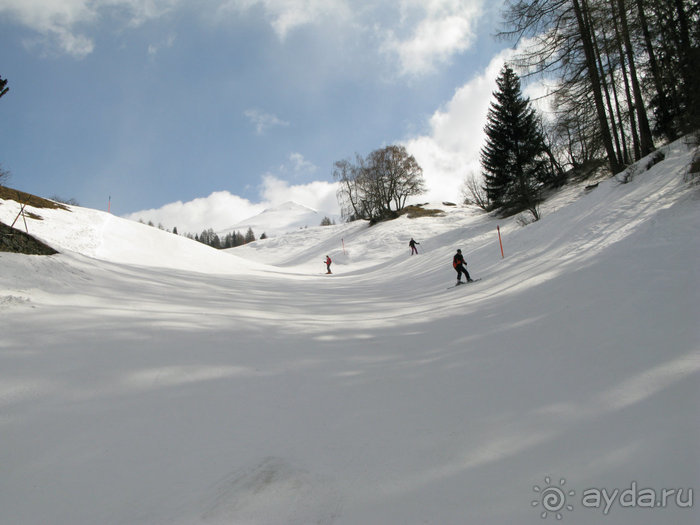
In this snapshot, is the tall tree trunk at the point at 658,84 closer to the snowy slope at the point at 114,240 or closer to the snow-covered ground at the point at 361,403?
the snow-covered ground at the point at 361,403

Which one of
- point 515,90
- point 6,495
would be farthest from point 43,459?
point 515,90

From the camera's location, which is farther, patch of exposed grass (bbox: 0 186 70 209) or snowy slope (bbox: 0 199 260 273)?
patch of exposed grass (bbox: 0 186 70 209)

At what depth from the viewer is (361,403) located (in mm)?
3033

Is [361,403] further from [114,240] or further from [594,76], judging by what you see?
[114,240]

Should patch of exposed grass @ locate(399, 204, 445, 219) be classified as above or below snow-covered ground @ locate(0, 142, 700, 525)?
above

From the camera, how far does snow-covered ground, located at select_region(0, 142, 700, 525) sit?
6.17 feet

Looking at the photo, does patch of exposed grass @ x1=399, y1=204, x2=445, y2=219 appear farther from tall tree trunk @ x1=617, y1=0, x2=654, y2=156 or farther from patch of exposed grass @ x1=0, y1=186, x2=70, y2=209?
patch of exposed grass @ x1=0, y1=186, x2=70, y2=209

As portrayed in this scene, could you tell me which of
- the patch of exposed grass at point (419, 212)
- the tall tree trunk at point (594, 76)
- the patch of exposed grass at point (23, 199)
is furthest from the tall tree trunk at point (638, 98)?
the patch of exposed grass at point (23, 199)

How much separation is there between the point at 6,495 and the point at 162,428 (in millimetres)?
856

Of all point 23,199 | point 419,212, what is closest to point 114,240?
point 23,199

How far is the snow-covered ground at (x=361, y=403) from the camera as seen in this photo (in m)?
1.88

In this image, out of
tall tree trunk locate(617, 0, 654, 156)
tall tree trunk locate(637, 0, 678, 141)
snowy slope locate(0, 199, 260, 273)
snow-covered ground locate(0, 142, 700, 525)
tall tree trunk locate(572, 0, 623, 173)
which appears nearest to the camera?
snow-covered ground locate(0, 142, 700, 525)

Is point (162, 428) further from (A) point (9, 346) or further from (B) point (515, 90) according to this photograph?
(B) point (515, 90)

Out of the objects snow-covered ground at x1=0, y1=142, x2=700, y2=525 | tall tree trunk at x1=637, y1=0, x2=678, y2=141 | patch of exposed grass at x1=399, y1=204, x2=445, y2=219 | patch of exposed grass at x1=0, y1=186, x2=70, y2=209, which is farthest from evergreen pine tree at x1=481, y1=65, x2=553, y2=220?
patch of exposed grass at x1=0, y1=186, x2=70, y2=209
